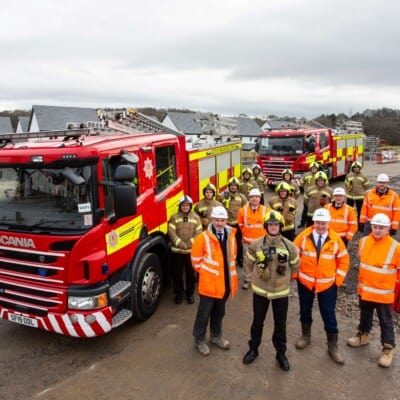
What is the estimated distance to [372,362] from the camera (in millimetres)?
3574

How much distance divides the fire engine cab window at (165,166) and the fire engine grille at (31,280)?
5.84ft

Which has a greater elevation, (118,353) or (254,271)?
(254,271)

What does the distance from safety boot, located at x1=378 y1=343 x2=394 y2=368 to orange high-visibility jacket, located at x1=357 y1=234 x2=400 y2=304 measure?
0.48 metres

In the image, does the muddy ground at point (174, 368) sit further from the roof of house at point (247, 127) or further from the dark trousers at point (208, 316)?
the roof of house at point (247, 127)

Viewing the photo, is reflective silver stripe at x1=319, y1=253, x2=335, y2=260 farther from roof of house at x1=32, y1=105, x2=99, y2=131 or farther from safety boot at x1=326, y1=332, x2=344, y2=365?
roof of house at x1=32, y1=105, x2=99, y2=131

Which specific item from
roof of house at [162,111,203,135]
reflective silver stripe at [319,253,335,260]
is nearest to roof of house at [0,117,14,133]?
roof of house at [162,111,203,135]

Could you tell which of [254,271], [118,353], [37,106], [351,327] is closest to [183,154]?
[254,271]

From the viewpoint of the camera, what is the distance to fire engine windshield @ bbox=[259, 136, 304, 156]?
1341 cm

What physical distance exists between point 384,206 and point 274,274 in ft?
11.3

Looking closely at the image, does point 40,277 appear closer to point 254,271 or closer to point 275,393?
point 254,271

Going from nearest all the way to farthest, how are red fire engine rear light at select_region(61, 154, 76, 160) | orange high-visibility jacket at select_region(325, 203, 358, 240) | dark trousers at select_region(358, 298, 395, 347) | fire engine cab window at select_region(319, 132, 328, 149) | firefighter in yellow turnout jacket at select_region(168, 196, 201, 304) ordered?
red fire engine rear light at select_region(61, 154, 76, 160)
dark trousers at select_region(358, 298, 395, 347)
firefighter in yellow turnout jacket at select_region(168, 196, 201, 304)
orange high-visibility jacket at select_region(325, 203, 358, 240)
fire engine cab window at select_region(319, 132, 328, 149)

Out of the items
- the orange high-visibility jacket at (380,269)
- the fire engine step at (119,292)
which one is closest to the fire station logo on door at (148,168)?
the fire engine step at (119,292)

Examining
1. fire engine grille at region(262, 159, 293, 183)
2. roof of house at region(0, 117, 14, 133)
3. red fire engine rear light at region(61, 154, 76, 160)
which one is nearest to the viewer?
red fire engine rear light at region(61, 154, 76, 160)

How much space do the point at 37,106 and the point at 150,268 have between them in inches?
1276
